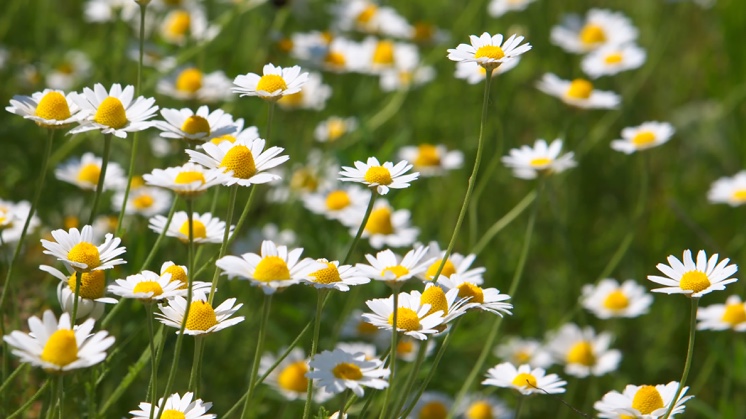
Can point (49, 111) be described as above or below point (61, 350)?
above

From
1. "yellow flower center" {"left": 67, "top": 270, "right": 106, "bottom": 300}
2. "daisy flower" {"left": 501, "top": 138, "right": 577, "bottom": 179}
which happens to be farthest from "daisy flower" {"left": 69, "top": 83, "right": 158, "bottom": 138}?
"daisy flower" {"left": 501, "top": 138, "right": 577, "bottom": 179}

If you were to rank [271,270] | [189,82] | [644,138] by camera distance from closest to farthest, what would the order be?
[271,270]
[644,138]
[189,82]

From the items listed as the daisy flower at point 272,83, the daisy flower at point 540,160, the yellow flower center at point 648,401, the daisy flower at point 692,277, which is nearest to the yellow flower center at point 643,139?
the daisy flower at point 540,160

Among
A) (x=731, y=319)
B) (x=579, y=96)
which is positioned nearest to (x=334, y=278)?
(x=731, y=319)

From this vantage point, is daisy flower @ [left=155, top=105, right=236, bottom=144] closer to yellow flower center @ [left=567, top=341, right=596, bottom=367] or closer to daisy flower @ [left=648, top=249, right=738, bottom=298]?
daisy flower @ [left=648, top=249, right=738, bottom=298]

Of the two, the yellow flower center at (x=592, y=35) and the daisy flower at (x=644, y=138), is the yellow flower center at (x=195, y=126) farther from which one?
the yellow flower center at (x=592, y=35)

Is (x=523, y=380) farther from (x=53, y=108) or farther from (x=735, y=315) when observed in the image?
(x=53, y=108)

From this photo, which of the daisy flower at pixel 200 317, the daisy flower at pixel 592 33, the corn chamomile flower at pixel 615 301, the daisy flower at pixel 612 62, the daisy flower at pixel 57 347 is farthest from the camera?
the daisy flower at pixel 592 33
